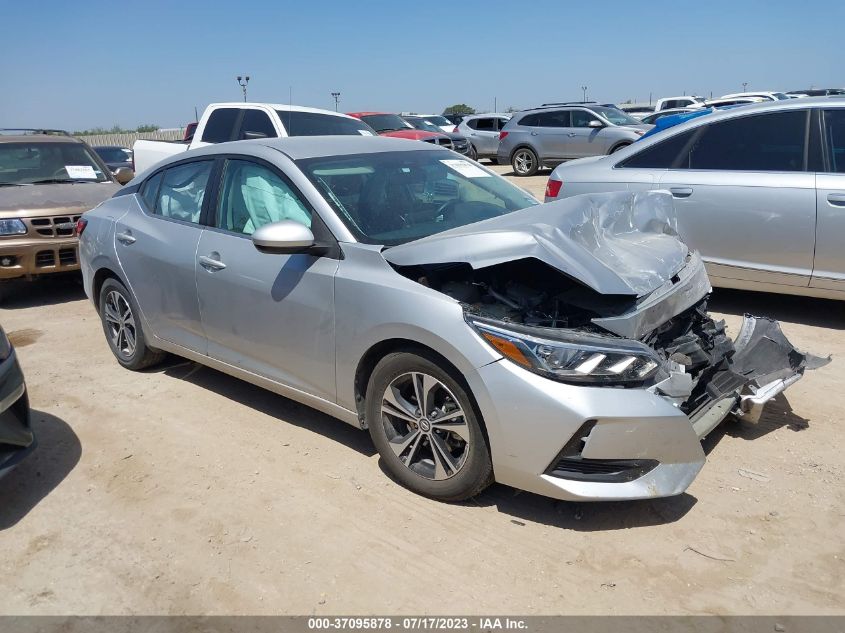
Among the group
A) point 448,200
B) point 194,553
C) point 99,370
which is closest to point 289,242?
point 448,200

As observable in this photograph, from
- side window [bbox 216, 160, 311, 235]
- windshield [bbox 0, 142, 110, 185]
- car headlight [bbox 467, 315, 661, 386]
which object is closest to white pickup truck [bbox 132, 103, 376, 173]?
windshield [bbox 0, 142, 110, 185]

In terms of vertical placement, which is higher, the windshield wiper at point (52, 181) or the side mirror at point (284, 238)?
the windshield wiper at point (52, 181)

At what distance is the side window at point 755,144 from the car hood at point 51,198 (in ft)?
20.4

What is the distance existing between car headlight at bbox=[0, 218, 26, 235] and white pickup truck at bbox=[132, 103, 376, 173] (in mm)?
2465

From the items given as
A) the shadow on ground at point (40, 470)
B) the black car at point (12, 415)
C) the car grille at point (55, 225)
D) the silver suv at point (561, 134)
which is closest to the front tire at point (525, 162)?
the silver suv at point (561, 134)

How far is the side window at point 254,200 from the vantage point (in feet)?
13.0

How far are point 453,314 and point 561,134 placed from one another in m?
16.1

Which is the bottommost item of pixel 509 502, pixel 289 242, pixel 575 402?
pixel 509 502

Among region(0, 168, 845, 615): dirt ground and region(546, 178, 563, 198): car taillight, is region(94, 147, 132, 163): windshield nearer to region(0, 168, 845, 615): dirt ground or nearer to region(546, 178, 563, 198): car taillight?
region(546, 178, 563, 198): car taillight

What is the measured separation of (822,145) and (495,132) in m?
18.4

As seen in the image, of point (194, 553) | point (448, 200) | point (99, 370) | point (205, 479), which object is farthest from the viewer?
point (99, 370)

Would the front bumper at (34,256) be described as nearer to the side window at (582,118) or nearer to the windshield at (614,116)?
the side window at (582,118)

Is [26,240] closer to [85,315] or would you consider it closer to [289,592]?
A: [85,315]

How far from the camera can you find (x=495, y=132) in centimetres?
2328
